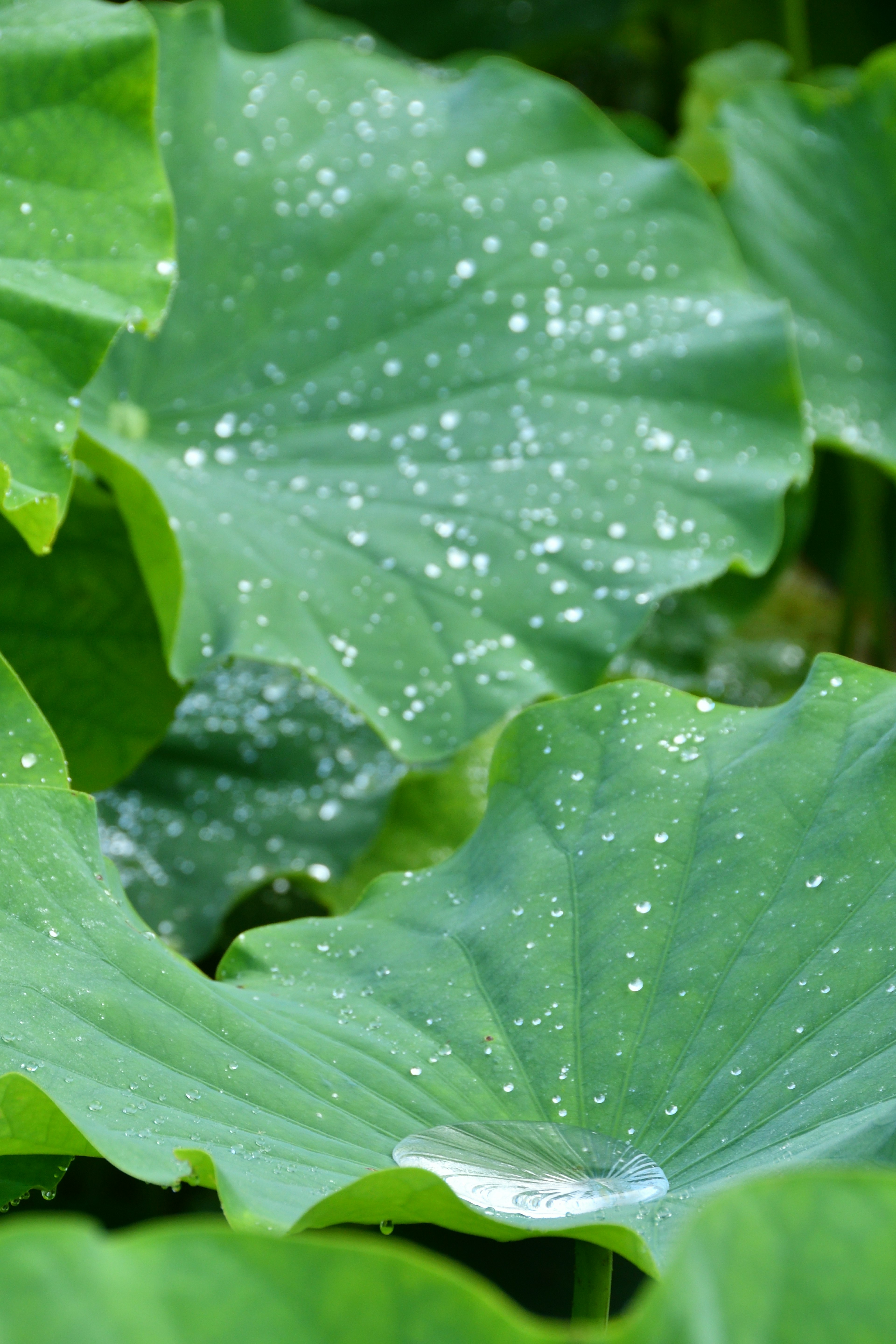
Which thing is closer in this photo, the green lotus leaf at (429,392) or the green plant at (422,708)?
the green plant at (422,708)

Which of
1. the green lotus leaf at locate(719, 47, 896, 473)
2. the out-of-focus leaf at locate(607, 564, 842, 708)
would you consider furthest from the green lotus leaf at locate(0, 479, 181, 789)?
the green lotus leaf at locate(719, 47, 896, 473)

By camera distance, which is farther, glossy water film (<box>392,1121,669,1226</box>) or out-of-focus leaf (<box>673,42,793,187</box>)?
out-of-focus leaf (<box>673,42,793,187</box>)

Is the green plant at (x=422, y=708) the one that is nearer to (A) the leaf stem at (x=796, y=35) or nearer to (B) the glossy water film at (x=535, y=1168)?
(B) the glossy water film at (x=535, y=1168)

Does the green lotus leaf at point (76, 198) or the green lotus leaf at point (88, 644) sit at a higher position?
the green lotus leaf at point (76, 198)

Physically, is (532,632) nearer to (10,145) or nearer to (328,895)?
(328,895)

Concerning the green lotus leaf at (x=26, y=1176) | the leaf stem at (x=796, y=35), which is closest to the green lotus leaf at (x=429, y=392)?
the green lotus leaf at (x=26, y=1176)

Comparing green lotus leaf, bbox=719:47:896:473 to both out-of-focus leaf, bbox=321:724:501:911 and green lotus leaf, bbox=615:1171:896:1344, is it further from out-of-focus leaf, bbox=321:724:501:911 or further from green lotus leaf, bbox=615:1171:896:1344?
green lotus leaf, bbox=615:1171:896:1344
